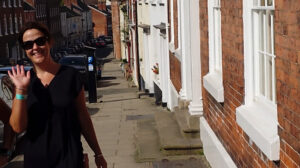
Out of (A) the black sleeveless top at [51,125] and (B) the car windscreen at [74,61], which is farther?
(B) the car windscreen at [74,61]

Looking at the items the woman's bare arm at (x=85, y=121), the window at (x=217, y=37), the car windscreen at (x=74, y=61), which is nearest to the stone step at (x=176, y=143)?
the window at (x=217, y=37)

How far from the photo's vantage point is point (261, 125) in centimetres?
515

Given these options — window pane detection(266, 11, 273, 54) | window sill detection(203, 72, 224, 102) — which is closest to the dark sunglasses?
window pane detection(266, 11, 273, 54)

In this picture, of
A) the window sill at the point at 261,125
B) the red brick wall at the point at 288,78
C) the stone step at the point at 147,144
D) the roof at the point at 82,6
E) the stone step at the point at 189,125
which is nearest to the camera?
the red brick wall at the point at 288,78

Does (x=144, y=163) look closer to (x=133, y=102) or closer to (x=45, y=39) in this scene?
(x=45, y=39)

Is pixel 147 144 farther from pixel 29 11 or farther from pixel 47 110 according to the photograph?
pixel 29 11

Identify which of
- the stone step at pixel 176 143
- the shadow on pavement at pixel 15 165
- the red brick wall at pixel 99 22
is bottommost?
the shadow on pavement at pixel 15 165

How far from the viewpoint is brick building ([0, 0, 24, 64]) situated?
56812mm

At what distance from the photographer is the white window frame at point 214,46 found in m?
7.95

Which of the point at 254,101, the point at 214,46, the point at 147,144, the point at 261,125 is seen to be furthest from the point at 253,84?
the point at 147,144

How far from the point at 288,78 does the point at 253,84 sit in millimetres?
1481

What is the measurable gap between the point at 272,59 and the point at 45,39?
1882 millimetres

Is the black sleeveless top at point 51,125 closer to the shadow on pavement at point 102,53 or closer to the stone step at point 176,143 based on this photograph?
the stone step at point 176,143

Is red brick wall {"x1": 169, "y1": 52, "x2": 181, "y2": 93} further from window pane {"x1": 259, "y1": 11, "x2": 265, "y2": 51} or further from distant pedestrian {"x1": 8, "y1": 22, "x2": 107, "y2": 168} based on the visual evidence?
distant pedestrian {"x1": 8, "y1": 22, "x2": 107, "y2": 168}
